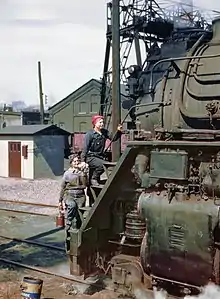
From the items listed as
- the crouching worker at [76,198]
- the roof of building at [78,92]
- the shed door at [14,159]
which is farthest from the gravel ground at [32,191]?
the roof of building at [78,92]

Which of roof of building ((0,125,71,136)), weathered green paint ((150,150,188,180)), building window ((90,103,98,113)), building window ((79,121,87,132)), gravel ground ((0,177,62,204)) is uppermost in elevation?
building window ((90,103,98,113))

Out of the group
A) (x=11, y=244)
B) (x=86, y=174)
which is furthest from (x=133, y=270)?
(x=11, y=244)

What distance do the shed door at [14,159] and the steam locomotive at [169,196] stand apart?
18.9 m

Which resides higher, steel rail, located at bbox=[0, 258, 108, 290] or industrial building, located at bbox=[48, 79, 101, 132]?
industrial building, located at bbox=[48, 79, 101, 132]

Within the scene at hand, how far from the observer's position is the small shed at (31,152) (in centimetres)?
2414

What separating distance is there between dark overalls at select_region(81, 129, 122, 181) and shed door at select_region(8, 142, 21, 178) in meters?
18.5

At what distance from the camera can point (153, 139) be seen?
528 centimetres

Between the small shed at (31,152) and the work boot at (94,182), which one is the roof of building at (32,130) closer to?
the small shed at (31,152)

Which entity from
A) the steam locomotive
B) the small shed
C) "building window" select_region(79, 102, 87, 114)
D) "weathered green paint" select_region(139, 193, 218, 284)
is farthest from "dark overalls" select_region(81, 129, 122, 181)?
"building window" select_region(79, 102, 87, 114)

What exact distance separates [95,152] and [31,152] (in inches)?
703

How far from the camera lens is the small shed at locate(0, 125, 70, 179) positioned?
24141 millimetres

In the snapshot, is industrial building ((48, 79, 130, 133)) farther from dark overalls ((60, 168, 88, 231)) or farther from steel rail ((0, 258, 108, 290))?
dark overalls ((60, 168, 88, 231))

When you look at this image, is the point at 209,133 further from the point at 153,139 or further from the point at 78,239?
the point at 78,239

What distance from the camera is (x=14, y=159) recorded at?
24.8 m
